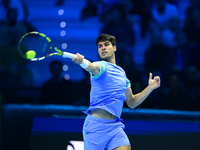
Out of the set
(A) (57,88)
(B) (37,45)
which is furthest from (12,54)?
(B) (37,45)

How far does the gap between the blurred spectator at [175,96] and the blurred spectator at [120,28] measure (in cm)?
101

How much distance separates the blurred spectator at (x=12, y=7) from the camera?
5453mm

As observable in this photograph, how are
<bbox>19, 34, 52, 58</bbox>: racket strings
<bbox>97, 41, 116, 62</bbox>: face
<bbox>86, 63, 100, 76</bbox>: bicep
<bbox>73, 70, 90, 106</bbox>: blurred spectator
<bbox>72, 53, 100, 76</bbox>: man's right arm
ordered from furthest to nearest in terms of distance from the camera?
<bbox>73, 70, 90, 106</bbox>: blurred spectator < <bbox>97, 41, 116, 62</bbox>: face < <bbox>19, 34, 52, 58</bbox>: racket strings < <bbox>86, 63, 100, 76</bbox>: bicep < <bbox>72, 53, 100, 76</bbox>: man's right arm

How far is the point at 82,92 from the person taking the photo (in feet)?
17.5

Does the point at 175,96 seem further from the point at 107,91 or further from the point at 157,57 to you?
the point at 107,91

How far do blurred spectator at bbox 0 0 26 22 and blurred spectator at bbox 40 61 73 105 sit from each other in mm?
1093

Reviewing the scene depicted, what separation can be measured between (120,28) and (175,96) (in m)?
1.66

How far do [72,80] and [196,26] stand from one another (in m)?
2.66

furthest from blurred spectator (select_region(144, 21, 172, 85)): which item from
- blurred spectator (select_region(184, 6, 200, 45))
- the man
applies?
the man

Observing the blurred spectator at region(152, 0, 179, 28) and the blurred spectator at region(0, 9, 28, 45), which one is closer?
the blurred spectator at region(0, 9, 28, 45)

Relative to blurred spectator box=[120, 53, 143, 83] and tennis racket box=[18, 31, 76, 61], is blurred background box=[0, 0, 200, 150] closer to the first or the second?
blurred spectator box=[120, 53, 143, 83]

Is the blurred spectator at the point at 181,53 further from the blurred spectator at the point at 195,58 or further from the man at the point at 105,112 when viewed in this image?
the man at the point at 105,112

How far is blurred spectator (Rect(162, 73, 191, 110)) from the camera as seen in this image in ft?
17.4

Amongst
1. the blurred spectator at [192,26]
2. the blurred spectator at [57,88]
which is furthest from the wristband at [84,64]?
the blurred spectator at [192,26]
